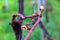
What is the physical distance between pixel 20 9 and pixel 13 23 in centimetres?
7

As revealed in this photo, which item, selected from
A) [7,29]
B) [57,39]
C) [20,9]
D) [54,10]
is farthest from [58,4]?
[20,9]

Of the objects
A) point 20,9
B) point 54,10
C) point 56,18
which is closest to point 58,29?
point 56,18

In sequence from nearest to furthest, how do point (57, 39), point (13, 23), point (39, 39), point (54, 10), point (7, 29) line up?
1. point (13, 23)
2. point (39, 39)
3. point (7, 29)
4. point (57, 39)
5. point (54, 10)

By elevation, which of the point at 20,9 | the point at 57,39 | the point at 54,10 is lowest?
the point at 57,39

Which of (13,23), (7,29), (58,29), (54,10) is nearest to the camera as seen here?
(13,23)

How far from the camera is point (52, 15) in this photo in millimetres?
1219

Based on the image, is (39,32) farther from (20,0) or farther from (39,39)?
(20,0)

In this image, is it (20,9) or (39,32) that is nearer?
(20,9)

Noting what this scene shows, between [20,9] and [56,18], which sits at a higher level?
[20,9]

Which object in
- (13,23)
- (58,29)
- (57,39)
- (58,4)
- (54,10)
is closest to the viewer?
(13,23)

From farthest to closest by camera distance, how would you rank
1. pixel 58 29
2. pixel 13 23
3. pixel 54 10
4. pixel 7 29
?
pixel 54 10 < pixel 58 29 < pixel 7 29 < pixel 13 23

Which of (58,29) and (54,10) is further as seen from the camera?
(54,10)

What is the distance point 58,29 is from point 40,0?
14.9 inches

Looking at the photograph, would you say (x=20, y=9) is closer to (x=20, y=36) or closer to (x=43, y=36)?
(x=20, y=36)
